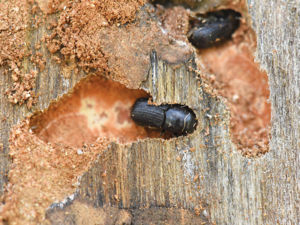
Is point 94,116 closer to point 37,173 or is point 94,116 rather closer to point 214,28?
point 37,173

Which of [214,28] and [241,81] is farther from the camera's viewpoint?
[241,81]

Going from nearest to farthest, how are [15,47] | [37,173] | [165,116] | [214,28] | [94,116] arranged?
[37,173]
[15,47]
[165,116]
[214,28]
[94,116]

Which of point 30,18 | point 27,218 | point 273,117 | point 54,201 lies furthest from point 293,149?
point 30,18

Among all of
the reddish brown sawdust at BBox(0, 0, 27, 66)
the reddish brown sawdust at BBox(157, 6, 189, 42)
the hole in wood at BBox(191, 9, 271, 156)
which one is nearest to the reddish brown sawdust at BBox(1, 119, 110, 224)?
the reddish brown sawdust at BBox(0, 0, 27, 66)

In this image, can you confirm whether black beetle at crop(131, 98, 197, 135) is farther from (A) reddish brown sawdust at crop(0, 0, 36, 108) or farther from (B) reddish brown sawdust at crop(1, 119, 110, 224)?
(A) reddish brown sawdust at crop(0, 0, 36, 108)

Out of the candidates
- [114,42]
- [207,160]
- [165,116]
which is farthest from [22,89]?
[207,160]

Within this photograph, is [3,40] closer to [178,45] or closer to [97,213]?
[178,45]

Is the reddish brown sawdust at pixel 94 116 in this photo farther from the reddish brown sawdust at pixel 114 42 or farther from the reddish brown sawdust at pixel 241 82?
the reddish brown sawdust at pixel 241 82
